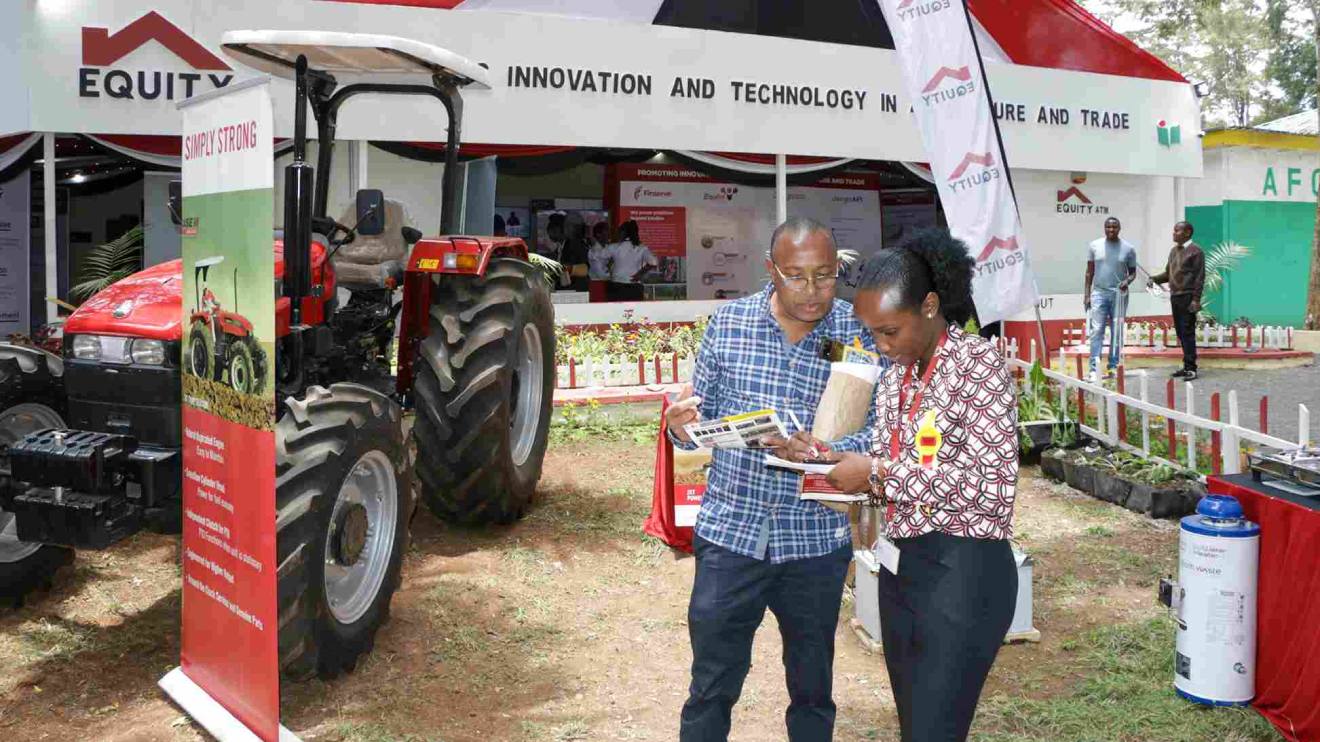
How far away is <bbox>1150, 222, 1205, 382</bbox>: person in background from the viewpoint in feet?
40.6

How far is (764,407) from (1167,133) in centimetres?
1601

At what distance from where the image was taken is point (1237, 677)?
4.06 metres

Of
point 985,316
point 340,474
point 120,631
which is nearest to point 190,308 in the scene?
point 340,474

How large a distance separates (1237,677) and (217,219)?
3.80 meters

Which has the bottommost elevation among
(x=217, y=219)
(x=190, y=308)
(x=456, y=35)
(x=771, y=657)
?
(x=771, y=657)

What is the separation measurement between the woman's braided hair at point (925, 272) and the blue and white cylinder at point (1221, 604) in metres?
1.93

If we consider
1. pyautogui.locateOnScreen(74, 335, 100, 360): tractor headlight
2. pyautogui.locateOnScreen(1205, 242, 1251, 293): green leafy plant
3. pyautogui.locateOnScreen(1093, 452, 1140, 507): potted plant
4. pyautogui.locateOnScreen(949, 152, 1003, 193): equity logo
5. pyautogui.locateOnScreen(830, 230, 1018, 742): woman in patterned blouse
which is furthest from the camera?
pyautogui.locateOnScreen(1205, 242, 1251, 293): green leafy plant

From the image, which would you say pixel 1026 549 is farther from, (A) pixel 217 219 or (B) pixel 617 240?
(B) pixel 617 240

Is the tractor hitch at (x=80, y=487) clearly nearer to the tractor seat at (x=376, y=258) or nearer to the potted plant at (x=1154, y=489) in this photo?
the tractor seat at (x=376, y=258)

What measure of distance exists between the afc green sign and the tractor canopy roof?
19759 millimetres

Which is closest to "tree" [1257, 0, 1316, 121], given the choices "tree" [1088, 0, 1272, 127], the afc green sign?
"tree" [1088, 0, 1272, 127]

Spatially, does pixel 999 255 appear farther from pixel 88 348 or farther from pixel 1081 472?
pixel 88 348

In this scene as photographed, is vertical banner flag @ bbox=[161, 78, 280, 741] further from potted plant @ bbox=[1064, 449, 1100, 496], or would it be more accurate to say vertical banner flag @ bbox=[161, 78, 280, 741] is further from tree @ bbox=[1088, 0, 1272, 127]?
tree @ bbox=[1088, 0, 1272, 127]

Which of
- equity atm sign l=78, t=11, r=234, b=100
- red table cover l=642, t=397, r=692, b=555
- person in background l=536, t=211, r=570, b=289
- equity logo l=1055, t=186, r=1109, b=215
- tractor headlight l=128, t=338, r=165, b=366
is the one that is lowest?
red table cover l=642, t=397, r=692, b=555
